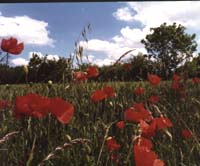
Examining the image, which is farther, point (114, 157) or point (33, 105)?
point (114, 157)

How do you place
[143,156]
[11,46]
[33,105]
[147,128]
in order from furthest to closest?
[11,46] → [147,128] → [33,105] → [143,156]

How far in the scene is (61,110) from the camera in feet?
5.51

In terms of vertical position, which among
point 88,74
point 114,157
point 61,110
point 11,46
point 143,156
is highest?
point 11,46

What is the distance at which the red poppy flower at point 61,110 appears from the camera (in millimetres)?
1675

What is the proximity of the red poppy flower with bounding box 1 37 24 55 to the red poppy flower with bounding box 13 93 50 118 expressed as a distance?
3.49ft

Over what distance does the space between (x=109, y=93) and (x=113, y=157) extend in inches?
26.7

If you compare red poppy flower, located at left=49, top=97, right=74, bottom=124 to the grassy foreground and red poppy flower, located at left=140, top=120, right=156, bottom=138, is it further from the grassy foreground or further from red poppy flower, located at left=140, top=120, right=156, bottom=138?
red poppy flower, located at left=140, top=120, right=156, bottom=138

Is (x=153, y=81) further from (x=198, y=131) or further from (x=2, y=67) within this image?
(x=2, y=67)

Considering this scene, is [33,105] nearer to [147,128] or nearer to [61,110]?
[61,110]

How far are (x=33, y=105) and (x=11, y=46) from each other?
119 cm

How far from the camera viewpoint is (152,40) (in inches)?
1505

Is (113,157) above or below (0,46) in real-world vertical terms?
below

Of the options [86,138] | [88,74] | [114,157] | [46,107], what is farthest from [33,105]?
[88,74]

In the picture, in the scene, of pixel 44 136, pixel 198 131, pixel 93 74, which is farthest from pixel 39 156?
pixel 198 131
